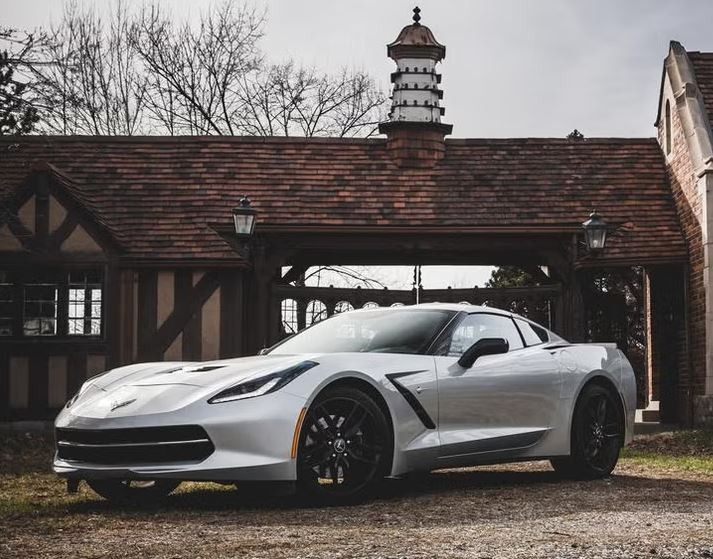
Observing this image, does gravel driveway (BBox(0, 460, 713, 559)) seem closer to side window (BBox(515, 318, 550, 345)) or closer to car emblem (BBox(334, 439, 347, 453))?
car emblem (BBox(334, 439, 347, 453))

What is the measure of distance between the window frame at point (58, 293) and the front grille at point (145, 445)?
11.8 m

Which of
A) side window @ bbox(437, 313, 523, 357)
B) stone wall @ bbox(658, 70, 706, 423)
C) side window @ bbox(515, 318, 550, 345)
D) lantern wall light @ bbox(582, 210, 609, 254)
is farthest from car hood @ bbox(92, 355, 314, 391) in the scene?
stone wall @ bbox(658, 70, 706, 423)

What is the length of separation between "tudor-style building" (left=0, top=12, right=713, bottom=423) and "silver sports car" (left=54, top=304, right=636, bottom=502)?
31.8 feet

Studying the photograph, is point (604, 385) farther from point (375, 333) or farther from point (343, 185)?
A: point (343, 185)

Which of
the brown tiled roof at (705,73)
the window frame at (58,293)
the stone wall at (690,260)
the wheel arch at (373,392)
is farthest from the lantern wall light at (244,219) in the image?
the wheel arch at (373,392)

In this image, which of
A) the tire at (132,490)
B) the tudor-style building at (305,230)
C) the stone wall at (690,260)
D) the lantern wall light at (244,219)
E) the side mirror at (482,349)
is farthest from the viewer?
the tudor-style building at (305,230)

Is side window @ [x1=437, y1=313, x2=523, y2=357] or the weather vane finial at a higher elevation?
the weather vane finial

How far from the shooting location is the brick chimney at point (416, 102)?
68.6ft

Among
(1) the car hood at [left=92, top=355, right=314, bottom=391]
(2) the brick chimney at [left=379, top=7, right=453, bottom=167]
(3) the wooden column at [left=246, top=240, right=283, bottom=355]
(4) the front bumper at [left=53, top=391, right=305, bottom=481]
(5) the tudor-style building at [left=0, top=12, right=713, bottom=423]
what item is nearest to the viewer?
(4) the front bumper at [left=53, top=391, right=305, bottom=481]

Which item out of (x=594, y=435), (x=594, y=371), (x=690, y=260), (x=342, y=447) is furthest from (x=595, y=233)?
(x=342, y=447)

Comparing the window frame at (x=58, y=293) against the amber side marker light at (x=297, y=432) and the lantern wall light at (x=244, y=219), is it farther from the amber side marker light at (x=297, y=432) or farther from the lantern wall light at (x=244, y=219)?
the amber side marker light at (x=297, y=432)

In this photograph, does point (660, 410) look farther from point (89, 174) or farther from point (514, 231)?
point (89, 174)

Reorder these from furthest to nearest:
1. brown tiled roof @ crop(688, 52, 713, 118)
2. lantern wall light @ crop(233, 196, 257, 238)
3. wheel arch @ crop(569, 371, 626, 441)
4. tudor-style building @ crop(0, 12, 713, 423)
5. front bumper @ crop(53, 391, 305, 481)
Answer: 1. brown tiled roof @ crop(688, 52, 713, 118)
2. tudor-style building @ crop(0, 12, 713, 423)
3. lantern wall light @ crop(233, 196, 257, 238)
4. wheel arch @ crop(569, 371, 626, 441)
5. front bumper @ crop(53, 391, 305, 481)

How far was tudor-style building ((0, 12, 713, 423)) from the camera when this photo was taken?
61.6 feet
